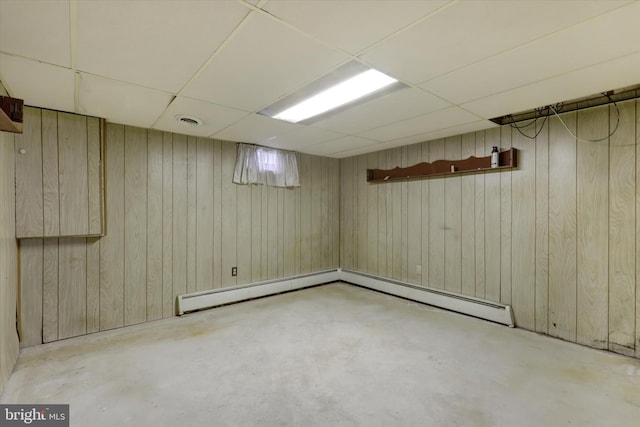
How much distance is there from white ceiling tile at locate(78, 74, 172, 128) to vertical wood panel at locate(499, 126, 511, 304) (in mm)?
3396

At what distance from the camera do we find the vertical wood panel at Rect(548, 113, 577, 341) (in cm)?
281

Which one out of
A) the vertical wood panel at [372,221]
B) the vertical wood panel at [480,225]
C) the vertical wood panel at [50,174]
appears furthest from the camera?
the vertical wood panel at [372,221]

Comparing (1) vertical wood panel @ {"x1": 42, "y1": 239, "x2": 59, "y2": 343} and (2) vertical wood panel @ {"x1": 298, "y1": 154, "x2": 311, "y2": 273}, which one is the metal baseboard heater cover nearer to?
(2) vertical wood panel @ {"x1": 298, "y1": 154, "x2": 311, "y2": 273}

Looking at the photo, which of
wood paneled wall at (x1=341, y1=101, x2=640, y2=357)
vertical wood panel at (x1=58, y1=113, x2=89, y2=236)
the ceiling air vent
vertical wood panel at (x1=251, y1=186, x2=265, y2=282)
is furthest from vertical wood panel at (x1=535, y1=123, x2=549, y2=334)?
vertical wood panel at (x1=58, y1=113, x2=89, y2=236)

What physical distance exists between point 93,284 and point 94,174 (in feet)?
3.75

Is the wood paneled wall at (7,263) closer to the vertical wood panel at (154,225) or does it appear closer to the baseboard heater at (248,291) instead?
the vertical wood panel at (154,225)

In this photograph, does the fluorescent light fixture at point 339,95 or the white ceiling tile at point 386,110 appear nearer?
the fluorescent light fixture at point 339,95

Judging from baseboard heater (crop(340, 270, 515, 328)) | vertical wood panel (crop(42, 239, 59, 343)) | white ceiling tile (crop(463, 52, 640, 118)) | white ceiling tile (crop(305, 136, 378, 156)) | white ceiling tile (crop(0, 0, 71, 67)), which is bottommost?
baseboard heater (crop(340, 270, 515, 328))

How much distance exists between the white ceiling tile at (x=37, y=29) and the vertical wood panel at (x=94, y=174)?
1226 mm

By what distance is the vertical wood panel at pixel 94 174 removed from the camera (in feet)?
9.55

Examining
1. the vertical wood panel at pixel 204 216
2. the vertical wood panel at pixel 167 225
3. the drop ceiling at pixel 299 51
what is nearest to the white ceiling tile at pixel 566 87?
the drop ceiling at pixel 299 51

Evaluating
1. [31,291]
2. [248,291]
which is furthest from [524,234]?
[31,291]

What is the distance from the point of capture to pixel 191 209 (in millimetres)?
3705

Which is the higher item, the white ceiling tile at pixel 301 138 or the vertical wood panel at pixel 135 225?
the white ceiling tile at pixel 301 138
